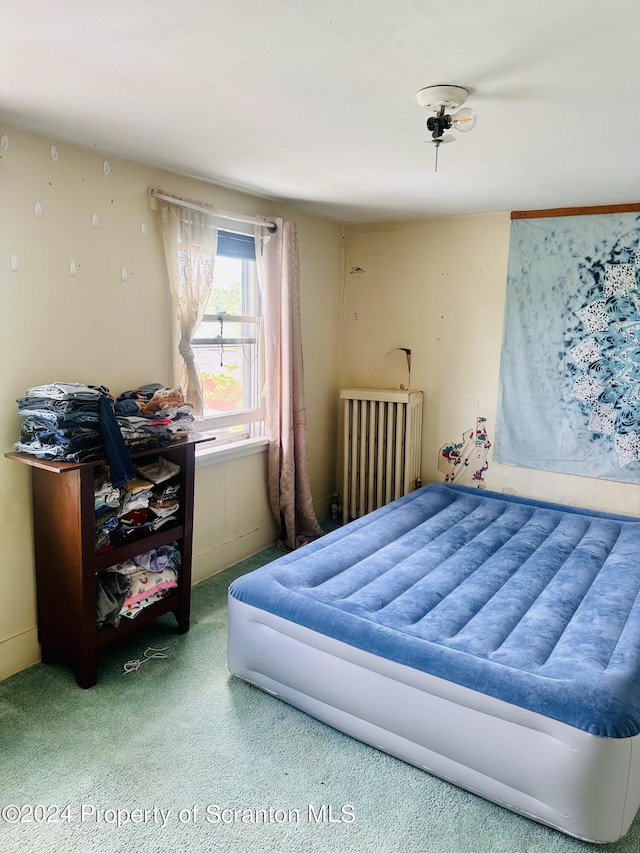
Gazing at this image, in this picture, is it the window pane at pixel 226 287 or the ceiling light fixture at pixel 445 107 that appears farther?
the window pane at pixel 226 287

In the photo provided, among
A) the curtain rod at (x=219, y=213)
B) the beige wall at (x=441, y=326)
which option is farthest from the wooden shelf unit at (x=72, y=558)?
the beige wall at (x=441, y=326)

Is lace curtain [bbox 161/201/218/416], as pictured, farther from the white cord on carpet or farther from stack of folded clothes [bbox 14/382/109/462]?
the white cord on carpet

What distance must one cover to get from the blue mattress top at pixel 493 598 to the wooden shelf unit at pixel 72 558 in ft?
1.84

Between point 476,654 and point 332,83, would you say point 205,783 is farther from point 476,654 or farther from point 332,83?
point 332,83

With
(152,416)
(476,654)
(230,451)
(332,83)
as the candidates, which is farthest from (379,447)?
(332,83)

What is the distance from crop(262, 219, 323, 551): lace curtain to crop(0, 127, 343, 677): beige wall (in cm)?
38

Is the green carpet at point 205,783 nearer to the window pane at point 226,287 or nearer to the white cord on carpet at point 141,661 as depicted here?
the white cord on carpet at point 141,661

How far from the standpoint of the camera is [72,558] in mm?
2379

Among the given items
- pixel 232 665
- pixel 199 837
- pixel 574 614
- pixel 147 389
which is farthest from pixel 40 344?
pixel 574 614

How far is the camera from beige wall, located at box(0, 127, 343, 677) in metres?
2.38

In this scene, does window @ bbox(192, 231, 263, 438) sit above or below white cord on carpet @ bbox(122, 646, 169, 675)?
above

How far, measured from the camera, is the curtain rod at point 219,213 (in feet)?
9.54

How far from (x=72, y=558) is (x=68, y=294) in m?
1.12

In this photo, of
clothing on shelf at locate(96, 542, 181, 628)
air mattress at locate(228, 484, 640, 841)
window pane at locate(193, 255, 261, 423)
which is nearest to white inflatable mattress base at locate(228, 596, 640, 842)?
air mattress at locate(228, 484, 640, 841)
